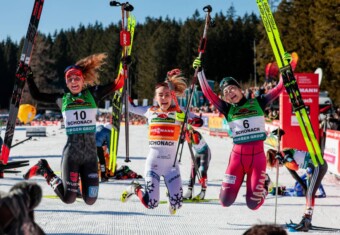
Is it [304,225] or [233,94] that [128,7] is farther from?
[304,225]

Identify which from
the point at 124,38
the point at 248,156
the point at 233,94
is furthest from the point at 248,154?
the point at 124,38

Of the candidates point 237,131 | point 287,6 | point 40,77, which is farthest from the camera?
point 40,77

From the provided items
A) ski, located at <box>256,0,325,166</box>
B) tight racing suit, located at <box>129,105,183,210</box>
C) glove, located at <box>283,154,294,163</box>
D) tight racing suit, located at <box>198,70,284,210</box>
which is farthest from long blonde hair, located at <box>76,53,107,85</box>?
glove, located at <box>283,154,294,163</box>

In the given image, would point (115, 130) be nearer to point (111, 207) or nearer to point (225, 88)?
point (111, 207)

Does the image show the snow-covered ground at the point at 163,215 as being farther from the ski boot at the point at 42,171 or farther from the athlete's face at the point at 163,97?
the athlete's face at the point at 163,97

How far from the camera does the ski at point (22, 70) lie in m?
6.04

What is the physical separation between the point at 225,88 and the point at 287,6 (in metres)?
46.7

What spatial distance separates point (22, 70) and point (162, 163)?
6.81ft

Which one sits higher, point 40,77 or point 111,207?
point 40,77

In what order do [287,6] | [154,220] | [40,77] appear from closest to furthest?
[154,220]
[287,6]
[40,77]

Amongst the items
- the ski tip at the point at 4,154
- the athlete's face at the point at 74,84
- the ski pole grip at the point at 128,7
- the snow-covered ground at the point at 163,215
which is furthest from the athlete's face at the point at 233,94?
the ski tip at the point at 4,154

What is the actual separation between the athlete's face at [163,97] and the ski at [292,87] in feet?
4.77

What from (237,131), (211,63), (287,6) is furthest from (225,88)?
(211,63)

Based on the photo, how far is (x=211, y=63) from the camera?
250 ft
